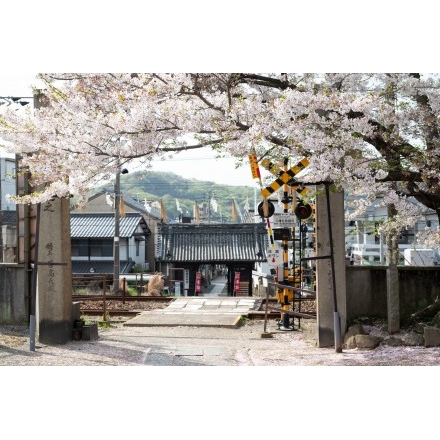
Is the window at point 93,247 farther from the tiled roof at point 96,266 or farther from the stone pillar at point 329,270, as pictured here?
the stone pillar at point 329,270

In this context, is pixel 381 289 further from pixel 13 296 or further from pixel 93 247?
pixel 93 247

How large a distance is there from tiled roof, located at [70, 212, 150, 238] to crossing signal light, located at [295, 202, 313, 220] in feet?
37.6

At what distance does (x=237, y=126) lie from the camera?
5.38 metres

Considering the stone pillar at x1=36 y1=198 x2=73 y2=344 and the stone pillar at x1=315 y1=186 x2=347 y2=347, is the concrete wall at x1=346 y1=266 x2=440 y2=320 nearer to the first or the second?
the stone pillar at x1=315 y1=186 x2=347 y2=347

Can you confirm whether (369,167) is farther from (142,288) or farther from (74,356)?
(142,288)

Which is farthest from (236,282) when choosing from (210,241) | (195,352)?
(195,352)

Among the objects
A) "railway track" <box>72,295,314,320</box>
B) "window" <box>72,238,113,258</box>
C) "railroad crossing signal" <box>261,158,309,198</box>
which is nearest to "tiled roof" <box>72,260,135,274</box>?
"window" <box>72,238,113,258</box>

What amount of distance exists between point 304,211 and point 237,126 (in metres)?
1.96

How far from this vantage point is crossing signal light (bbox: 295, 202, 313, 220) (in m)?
7.01

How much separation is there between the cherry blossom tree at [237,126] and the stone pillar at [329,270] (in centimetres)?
54

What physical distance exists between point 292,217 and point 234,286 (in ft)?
30.6

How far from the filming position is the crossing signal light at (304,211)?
7012 mm

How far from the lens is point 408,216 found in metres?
6.54

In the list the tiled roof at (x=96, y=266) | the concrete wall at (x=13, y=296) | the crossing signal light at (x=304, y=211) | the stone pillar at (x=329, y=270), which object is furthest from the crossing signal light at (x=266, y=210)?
the tiled roof at (x=96, y=266)
